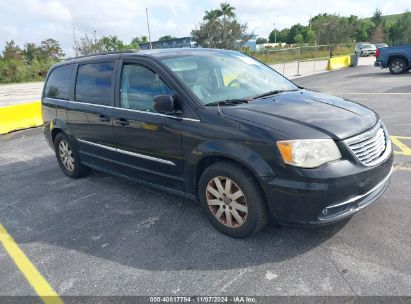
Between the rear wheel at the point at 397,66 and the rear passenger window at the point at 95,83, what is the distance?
53.9 ft

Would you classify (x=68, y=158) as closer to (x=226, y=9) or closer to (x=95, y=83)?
(x=95, y=83)

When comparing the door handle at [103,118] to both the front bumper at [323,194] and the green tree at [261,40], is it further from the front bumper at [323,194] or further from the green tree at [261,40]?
the green tree at [261,40]

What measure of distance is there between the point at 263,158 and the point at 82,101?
2949 millimetres

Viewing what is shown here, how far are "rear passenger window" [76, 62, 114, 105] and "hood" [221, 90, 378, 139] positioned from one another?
5.78 feet

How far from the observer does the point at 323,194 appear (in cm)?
283

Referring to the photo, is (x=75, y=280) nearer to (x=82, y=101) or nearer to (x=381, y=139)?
(x=82, y=101)

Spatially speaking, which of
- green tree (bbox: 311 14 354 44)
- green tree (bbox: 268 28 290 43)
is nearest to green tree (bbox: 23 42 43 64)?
green tree (bbox: 311 14 354 44)

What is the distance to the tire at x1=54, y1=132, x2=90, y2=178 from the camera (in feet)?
17.6

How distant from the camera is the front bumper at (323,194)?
282cm

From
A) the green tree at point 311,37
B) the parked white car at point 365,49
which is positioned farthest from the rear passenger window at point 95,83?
the green tree at point 311,37

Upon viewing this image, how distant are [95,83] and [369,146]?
3328mm

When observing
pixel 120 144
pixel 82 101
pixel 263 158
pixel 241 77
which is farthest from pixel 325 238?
pixel 82 101

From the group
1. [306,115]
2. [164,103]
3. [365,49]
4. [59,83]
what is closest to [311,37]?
[365,49]

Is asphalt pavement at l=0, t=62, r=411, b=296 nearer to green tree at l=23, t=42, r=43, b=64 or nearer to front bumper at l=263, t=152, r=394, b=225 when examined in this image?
front bumper at l=263, t=152, r=394, b=225
